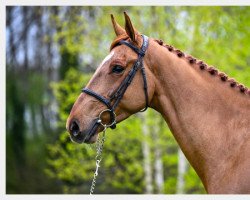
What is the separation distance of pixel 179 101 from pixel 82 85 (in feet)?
32.7

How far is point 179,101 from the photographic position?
4.04 meters

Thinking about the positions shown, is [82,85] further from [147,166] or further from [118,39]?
[118,39]

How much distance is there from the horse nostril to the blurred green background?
9070 mm

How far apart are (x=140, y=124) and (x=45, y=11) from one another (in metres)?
6.19

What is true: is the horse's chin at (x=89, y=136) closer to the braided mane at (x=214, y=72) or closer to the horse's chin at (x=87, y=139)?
the horse's chin at (x=87, y=139)

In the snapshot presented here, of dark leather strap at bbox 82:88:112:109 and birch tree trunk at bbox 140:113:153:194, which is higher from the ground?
dark leather strap at bbox 82:88:112:109

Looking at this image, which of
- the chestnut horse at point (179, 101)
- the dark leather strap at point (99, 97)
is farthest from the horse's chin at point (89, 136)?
the dark leather strap at point (99, 97)

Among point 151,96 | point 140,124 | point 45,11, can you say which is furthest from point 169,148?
point 151,96

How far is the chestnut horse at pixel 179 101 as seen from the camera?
12.8 ft

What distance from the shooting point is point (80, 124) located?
3945 millimetres

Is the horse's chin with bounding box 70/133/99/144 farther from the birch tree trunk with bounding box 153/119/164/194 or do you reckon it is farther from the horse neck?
the birch tree trunk with bounding box 153/119/164/194

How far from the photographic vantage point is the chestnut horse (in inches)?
153

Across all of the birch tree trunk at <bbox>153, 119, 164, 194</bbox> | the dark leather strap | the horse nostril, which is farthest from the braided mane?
the birch tree trunk at <bbox>153, 119, 164, 194</bbox>
